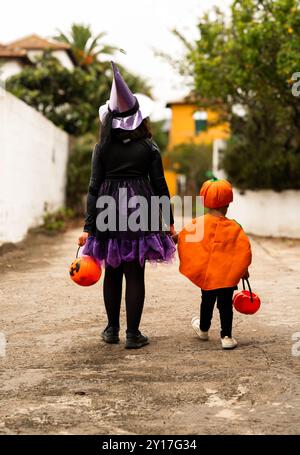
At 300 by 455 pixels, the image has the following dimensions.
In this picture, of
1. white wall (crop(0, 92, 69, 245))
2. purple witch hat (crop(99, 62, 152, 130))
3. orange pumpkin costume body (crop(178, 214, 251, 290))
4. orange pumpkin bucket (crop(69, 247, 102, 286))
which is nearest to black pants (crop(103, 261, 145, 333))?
orange pumpkin bucket (crop(69, 247, 102, 286))

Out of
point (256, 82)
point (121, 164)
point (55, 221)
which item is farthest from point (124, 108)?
point (55, 221)

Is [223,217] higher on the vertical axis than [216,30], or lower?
lower

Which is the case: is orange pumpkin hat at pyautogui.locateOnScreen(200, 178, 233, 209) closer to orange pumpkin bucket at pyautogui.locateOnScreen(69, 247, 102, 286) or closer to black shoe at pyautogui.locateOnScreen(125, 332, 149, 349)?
orange pumpkin bucket at pyautogui.locateOnScreen(69, 247, 102, 286)

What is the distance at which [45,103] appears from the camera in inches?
917

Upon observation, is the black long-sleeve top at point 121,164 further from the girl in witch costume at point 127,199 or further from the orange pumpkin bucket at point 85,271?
the orange pumpkin bucket at point 85,271

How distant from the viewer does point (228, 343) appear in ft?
16.1

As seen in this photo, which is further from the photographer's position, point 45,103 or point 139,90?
point 139,90

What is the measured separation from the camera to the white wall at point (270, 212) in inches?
639

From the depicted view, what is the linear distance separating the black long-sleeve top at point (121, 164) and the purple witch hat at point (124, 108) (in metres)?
0.14

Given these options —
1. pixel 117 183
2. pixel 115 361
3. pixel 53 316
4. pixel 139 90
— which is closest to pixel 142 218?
pixel 117 183

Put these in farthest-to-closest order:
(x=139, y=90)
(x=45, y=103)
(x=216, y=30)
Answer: (x=139, y=90) < (x=45, y=103) < (x=216, y=30)
